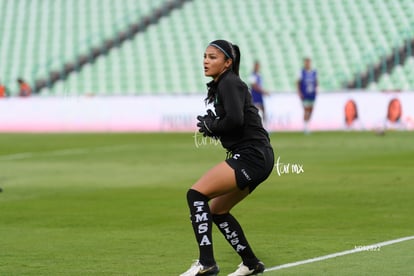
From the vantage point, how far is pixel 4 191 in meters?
17.3

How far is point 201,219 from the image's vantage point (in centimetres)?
844

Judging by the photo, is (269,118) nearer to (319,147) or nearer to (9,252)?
(319,147)

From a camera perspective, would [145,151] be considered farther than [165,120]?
No

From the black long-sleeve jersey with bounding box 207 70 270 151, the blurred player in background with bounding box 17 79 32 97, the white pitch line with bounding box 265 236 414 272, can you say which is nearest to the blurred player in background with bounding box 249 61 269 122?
the blurred player in background with bounding box 17 79 32 97

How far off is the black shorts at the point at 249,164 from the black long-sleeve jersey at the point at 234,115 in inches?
2.4

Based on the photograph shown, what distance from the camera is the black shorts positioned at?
8.40 meters

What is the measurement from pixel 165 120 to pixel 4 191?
1924 cm

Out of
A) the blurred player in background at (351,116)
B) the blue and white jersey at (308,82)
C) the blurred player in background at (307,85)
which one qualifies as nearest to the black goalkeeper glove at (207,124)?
the blurred player in background at (307,85)

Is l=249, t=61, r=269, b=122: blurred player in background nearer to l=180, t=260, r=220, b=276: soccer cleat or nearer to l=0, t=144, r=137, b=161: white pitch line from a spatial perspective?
l=0, t=144, r=137, b=161: white pitch line

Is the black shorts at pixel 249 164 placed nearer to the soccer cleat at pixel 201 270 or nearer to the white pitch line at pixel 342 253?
the soccer cleat at pixel 201 270

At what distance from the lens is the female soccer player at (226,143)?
8305 millimetres

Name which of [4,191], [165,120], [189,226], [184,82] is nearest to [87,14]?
[184,82]

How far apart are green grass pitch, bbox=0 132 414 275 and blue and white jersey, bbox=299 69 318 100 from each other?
21.9 feet

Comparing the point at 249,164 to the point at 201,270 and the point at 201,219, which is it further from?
the point at 201,270
